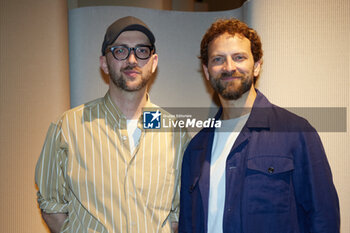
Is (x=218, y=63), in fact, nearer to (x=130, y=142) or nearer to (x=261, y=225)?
(x=130, y=142)

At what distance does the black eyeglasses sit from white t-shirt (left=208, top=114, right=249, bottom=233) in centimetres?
63

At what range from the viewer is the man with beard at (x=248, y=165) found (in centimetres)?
153

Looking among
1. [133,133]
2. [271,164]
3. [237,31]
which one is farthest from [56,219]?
[237,31]

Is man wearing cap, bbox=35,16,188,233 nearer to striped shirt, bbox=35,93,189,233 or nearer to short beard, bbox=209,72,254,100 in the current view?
striped shirt, bbox=35,93,189,233

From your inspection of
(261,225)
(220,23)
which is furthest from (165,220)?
(220,23)

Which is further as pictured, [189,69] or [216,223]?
[189,69]

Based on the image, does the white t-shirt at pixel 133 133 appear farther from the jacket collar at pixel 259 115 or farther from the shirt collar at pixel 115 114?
the jacket collar at pixel 259 115

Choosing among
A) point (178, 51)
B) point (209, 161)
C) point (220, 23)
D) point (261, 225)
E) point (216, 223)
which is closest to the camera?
point (261, 225)

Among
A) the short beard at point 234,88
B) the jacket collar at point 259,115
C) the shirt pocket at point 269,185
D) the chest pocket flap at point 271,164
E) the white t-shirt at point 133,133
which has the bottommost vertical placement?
the shirt pocket at point 269,185

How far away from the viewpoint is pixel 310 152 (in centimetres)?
154

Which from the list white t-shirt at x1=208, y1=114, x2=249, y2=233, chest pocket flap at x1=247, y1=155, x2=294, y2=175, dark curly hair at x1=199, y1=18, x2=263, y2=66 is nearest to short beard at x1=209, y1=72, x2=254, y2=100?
white t-shirt at x1=208, y1=114, x2=249, y2=233

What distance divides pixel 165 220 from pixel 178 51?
142cm

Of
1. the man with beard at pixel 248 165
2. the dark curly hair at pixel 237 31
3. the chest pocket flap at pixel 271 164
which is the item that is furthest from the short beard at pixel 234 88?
the chest pocket flap at pixel 271 164

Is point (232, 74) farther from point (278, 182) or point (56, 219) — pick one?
point (56, 219)
